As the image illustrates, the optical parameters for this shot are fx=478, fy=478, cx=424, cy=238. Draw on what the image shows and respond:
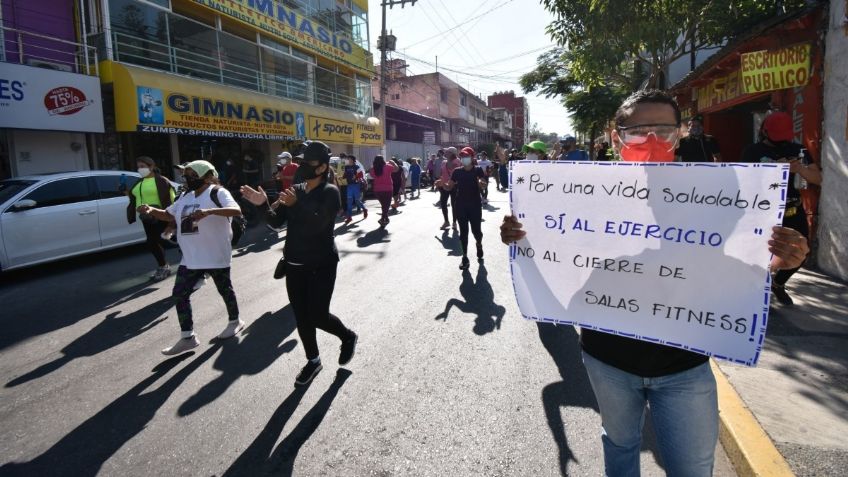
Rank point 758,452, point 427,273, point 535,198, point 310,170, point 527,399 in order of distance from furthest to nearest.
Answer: point 427,273
point 310,170
point 527,399
point 758,452
point 535,198

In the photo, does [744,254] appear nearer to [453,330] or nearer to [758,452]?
[758,452]

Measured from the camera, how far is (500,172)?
67.1 feet

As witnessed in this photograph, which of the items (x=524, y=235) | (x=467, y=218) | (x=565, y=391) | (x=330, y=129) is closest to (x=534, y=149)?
(x=467, y=218)

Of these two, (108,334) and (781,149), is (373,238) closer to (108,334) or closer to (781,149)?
(108,334)

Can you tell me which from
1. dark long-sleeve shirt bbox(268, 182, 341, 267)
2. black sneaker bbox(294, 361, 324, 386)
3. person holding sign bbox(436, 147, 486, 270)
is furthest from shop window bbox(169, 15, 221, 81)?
black sneaker bbox(294, 361, 324, 386)

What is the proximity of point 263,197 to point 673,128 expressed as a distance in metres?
2.82

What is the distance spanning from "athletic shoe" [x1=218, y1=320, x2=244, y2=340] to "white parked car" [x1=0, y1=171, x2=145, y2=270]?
4524 millimetres

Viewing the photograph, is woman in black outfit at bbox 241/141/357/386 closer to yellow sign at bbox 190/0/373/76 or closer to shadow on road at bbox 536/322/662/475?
shadow on road at bbox 536/322/662/475

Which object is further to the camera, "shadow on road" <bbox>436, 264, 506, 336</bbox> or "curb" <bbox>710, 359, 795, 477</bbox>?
"shadow on road" <bbox>436, 264, 506, 336</bbox>

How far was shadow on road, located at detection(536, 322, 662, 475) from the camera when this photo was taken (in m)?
2.75

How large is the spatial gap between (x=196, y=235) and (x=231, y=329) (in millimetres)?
972

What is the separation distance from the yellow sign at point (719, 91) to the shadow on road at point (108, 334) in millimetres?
9977

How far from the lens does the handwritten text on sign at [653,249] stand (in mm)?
1613

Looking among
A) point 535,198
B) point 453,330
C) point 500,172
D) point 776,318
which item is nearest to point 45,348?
point 453,330
